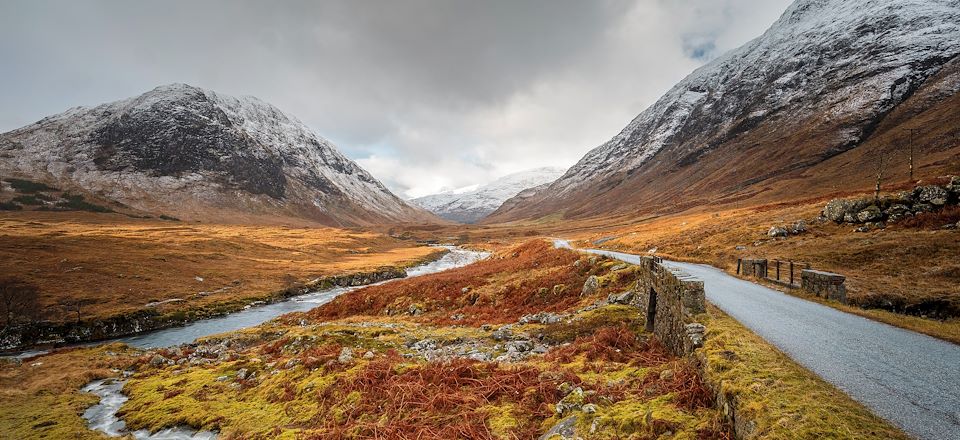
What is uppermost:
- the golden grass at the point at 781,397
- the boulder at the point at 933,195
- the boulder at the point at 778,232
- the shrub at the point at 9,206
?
the shrub at the point at 9,206

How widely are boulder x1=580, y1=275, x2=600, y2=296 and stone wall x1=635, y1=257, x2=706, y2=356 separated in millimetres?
6772

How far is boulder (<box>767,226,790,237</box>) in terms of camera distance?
111 ft

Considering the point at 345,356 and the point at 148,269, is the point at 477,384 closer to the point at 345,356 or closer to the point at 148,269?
the point at 345,356

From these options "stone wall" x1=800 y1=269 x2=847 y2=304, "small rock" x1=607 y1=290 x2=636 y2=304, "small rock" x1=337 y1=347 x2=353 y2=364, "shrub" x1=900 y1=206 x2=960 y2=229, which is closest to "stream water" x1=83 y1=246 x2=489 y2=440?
"small rock" x1=337 y1=347 x2=353 y2=364

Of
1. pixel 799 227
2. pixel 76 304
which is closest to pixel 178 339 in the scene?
pixel 76 304

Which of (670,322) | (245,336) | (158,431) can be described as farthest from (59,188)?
(670,322)

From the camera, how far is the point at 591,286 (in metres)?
21.4

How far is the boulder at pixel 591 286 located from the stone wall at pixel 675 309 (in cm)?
677

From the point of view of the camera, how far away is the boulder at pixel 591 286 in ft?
69.1

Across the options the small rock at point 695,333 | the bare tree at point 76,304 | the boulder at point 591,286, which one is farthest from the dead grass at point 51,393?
the boulder at point 591,286

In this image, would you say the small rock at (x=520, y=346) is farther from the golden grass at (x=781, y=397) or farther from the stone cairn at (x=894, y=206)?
the stone cairn at (x=894, y=206)

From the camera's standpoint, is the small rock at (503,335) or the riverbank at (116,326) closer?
the small rock at (503,335)

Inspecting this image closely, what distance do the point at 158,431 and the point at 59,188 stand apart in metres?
233

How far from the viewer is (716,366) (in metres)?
7.44
